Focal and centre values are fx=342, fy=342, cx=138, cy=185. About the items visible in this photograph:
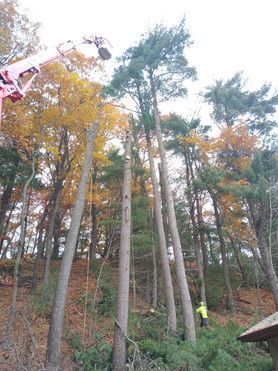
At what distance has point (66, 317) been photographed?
1341cm

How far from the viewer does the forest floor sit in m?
8.41

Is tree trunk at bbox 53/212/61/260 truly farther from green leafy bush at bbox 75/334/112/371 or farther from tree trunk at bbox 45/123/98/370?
green leafy bush at bbox 75/334/112/371

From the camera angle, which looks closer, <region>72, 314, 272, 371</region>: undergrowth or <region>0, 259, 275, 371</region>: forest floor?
<region>0, 259, 275, 371</region>: forest floor

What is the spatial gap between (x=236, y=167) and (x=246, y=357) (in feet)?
35.1

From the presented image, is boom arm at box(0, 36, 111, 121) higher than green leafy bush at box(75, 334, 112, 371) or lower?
higher

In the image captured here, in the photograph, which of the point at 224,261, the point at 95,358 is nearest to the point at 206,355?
the point at 95,358

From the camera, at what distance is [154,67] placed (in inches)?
637

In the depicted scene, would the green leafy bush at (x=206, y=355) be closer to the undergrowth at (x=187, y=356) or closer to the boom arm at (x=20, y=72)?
the undergrowth at (x=187, y=356)

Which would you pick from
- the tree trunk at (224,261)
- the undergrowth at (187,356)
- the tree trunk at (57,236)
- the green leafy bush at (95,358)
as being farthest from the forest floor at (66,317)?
the tree trunk at (57,236)

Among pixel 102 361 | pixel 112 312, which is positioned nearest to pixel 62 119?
pixel 112 312

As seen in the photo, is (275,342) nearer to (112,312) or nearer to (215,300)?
(112,312)

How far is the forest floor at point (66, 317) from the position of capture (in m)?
8.41

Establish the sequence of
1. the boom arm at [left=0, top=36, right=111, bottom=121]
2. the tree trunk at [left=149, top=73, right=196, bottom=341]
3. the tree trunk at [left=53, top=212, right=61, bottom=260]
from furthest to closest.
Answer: the tree trunk at [left=53, top=212, right=61, bottom=260], the tree trunk at [left=149, top=73, right=196, bottom=341], the boom arm at [left=0, top=36, right=111, bottom=121]

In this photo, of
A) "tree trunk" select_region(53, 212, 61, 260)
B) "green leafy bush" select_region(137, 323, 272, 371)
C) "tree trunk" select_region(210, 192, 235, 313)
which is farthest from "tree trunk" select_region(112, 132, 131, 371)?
"tree trunk" select_region(53, 212, 61, 260)
